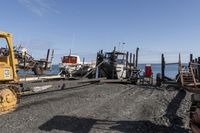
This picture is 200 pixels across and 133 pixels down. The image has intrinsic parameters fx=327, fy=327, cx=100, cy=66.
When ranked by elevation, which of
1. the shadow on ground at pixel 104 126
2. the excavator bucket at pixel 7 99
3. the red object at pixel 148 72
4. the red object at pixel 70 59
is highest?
the red object at pixel 70 59

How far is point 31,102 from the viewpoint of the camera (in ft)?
50.2

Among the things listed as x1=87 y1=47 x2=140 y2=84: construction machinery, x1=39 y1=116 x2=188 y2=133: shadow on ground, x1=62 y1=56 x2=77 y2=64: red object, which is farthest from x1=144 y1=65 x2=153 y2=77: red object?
x1=39 y1=116 x2=188 y2=133: shadow on ground

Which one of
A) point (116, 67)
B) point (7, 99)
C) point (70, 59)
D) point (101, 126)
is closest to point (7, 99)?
point (7, 99)

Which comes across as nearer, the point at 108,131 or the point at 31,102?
the point at 108,131

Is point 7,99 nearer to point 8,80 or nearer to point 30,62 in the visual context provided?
point 8,80

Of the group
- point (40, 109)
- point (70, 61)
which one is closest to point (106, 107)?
point (40, 109)

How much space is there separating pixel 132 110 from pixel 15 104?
187 inches

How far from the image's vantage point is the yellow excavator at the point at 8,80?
12.4 metres

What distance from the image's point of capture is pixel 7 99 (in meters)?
12.5

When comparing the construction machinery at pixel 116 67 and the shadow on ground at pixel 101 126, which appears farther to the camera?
the construction machinery at pixel 116 67

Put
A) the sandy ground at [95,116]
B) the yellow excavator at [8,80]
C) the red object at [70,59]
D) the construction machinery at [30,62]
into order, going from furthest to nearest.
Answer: the red object at [70,59] → the construction machinery at [30,62] → the yellow excavator at [8,80] → the sandy ground at [95,116]

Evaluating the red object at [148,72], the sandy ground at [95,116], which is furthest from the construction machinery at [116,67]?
the sandy ground at [95,116]

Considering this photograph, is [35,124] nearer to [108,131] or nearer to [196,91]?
[108,131]

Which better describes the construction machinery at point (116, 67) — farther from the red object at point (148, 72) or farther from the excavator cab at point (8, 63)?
the excavator cab at point (8, 63)
